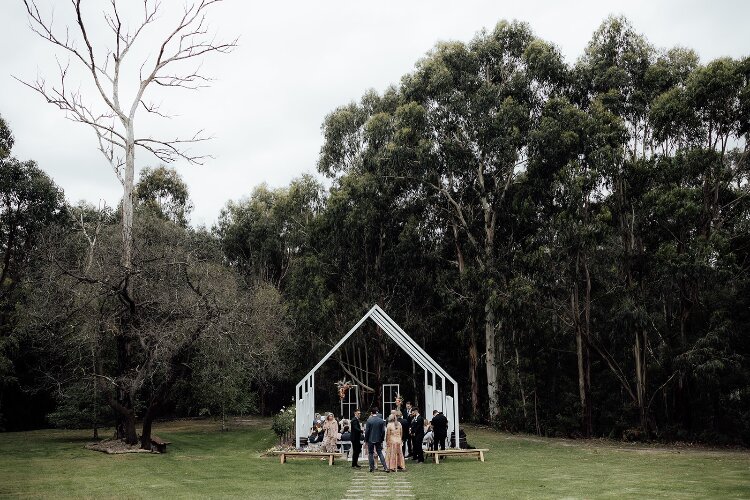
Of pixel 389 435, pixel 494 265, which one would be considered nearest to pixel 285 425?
pixel 389 435

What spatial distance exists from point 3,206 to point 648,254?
1018 inches

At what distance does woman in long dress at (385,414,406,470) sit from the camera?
602 inches

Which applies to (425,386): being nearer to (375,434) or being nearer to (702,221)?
(375,434)

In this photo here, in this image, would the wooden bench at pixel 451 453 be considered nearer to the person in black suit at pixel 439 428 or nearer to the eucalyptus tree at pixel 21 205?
the person in black suit at pixel 439 428

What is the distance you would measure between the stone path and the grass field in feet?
0.65

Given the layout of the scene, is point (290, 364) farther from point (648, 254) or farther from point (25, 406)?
point (648, 254)

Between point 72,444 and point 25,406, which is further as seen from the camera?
point 25,406

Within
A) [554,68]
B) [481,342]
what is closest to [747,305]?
[554,68]

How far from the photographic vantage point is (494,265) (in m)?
27.2

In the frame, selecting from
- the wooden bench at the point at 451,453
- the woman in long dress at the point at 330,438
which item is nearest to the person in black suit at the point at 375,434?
the wooden bench at the point at 451,453

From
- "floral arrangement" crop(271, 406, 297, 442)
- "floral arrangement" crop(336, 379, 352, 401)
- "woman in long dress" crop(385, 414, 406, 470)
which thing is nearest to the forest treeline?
"floral arrangement" crop(336, 379, 352, 401)

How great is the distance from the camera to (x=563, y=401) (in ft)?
91.6

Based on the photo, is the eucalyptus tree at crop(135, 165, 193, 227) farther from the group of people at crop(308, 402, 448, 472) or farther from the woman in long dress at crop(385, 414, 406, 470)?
the woman in long dress at crop(385, 414, 406, 470)

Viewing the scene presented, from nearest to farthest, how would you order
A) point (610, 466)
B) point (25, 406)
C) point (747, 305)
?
point (610, 466)
point (747, 305)
point (25, 406)
